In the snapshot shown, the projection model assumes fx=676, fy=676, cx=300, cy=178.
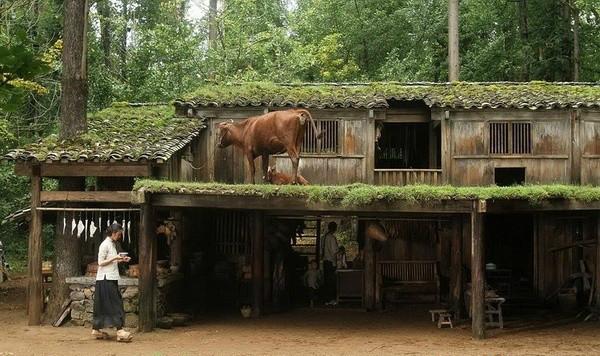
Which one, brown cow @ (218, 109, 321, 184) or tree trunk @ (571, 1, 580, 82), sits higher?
tree trunk @ (571, 1, 580, 82)

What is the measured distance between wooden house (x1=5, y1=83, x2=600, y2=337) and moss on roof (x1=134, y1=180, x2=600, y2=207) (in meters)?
0.03

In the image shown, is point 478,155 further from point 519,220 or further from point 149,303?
point 149,303

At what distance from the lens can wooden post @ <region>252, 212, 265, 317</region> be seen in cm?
1652

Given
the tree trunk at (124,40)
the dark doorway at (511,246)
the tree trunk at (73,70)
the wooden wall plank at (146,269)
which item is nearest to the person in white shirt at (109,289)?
the wooden wall plank at (146,269)

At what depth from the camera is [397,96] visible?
1656 cm

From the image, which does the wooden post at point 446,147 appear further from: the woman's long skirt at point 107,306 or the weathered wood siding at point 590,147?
the woman's long skirt at point 107,306

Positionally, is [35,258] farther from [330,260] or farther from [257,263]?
[330,260]

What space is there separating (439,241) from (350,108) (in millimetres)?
4591

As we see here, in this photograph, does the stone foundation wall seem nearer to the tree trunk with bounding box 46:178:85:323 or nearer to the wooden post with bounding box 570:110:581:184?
the tree trunk with bounding box 46:178:85:323

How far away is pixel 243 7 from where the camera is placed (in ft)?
94.0

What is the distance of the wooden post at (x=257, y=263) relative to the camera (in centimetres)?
1652

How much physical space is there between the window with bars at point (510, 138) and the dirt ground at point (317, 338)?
13.2 feet

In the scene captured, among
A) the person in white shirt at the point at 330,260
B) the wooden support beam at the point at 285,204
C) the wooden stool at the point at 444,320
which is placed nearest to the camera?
the wooden support beam at the point at 285,204

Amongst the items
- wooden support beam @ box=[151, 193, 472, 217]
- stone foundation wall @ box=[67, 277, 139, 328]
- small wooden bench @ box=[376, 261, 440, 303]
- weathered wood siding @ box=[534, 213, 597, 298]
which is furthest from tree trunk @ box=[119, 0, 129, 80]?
weathered wood siding @ box=[534, 213, 597, 298]
